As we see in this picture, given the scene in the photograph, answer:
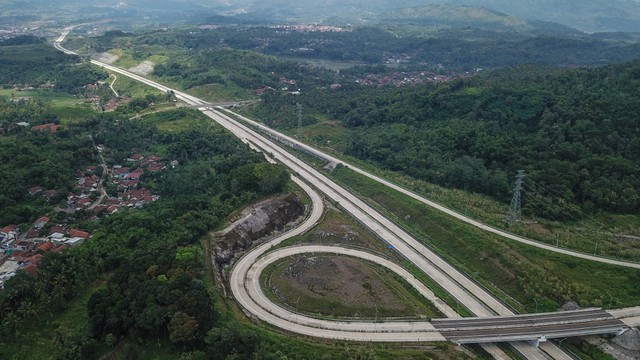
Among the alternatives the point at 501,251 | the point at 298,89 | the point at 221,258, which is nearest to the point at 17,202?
the point at 221,258

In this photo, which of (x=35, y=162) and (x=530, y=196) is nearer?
(x=530, y=196)

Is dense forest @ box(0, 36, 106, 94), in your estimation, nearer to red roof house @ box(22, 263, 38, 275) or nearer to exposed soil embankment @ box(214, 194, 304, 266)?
exposed soil embankment @ box(214, 194, 304, 266)

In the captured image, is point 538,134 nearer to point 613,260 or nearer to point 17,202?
point 613,260

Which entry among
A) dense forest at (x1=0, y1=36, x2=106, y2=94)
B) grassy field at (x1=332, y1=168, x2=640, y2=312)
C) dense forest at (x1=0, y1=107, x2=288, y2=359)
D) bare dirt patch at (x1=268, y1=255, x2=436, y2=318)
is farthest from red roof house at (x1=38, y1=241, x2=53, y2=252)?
dense forest at (x1=0, y1=36, x2=106, y2=94)

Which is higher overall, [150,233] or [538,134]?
[538,134]

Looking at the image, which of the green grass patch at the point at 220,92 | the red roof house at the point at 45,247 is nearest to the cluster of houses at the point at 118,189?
the red roof house at the point at 45,247

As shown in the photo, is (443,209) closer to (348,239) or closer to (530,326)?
(348,239)

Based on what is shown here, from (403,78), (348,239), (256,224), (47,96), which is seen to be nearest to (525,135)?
(348,239)
